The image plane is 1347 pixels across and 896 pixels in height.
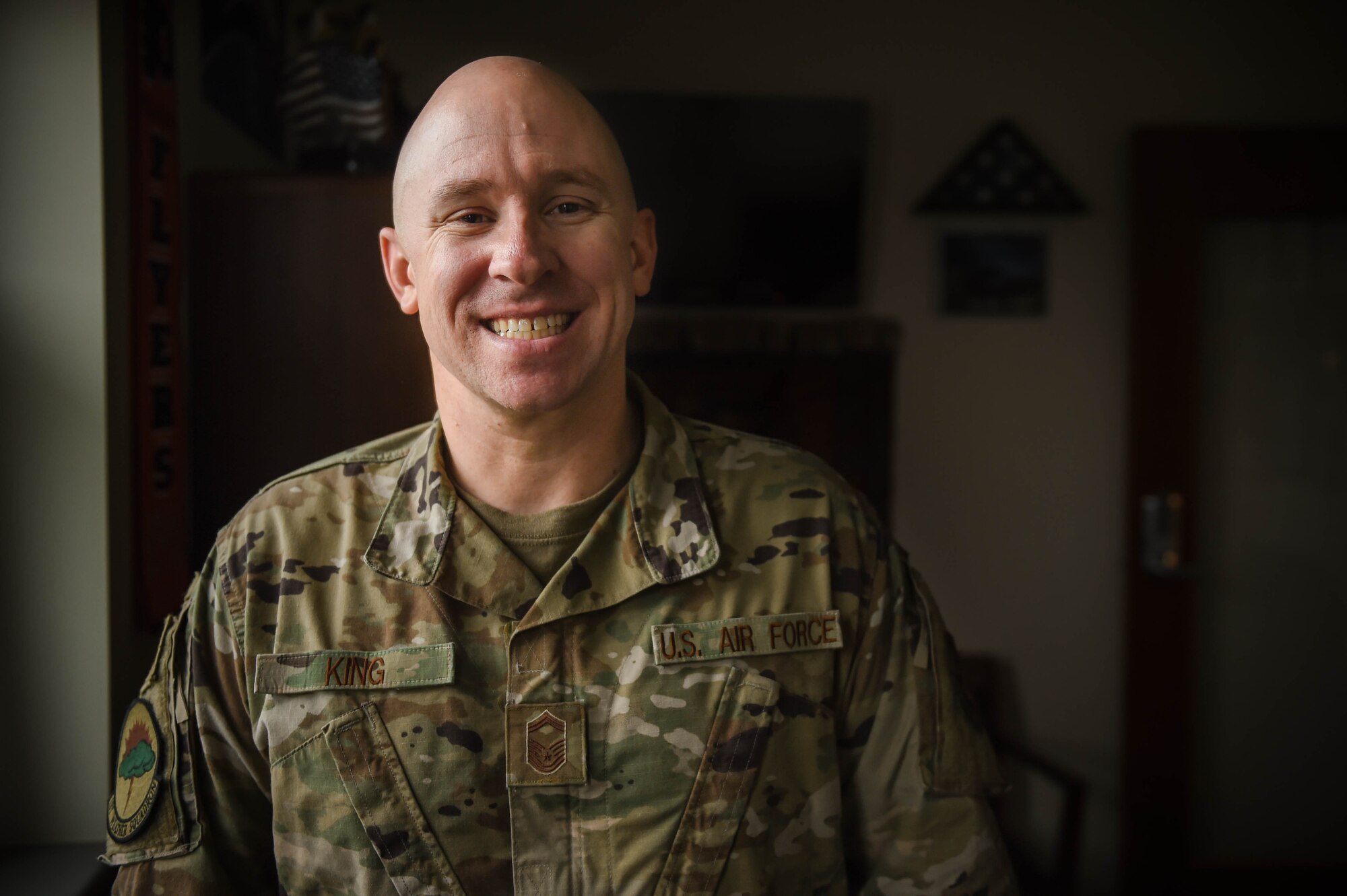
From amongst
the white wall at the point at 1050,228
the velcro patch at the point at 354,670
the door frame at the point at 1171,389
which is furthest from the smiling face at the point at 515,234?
the door frame at the point at 1171,389

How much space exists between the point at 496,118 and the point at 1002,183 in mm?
1694

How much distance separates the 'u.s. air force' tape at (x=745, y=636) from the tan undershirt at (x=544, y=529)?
5.0 inches

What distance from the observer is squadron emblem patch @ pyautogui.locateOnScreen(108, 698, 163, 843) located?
0.86 meters

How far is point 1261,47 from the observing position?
86.7 inches

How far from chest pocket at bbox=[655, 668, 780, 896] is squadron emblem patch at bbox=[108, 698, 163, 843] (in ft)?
1.71

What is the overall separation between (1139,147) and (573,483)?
1920 millimetres

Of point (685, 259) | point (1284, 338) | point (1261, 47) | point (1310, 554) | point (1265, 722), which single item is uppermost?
point (1261, 47)

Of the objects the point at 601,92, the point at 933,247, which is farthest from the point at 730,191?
the point at 933,247

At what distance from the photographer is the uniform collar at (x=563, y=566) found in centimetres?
87

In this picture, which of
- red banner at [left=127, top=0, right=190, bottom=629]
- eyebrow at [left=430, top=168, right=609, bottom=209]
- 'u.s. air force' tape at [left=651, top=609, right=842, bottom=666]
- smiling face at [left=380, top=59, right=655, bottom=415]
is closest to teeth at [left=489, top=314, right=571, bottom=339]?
smiling face at [left=380, top=59, right=655, bottom=415]

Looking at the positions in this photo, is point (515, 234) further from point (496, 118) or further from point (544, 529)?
point (544, 529)

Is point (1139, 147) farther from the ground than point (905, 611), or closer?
farther from the ground

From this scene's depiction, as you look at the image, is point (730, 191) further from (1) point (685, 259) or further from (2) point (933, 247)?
(2) point (933, 247)

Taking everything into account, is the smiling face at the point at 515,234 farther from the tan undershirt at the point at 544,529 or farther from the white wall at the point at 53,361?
the white wall at the point at 53,361
